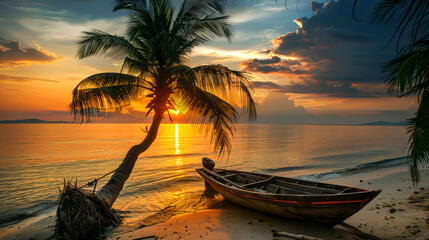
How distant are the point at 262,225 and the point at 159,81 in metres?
5.92

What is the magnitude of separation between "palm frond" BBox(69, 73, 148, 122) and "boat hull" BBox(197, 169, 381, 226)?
5.34 meters

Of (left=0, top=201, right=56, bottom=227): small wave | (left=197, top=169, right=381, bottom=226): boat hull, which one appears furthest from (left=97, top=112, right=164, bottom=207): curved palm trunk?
(left=0, top=201, right=56, bottom=227): small wave

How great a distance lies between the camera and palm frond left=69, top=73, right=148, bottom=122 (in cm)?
789

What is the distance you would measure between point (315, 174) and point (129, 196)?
13.1m

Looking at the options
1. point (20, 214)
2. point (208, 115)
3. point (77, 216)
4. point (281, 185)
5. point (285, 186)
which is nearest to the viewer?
point (77, 216)

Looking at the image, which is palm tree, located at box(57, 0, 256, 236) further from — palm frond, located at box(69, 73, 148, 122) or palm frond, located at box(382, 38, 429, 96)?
palm frond, located at box(382, 38, 429, 96)

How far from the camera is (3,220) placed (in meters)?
8.79

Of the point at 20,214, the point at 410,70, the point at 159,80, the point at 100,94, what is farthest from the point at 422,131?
the point at 20,214

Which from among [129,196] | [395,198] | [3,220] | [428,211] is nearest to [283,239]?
[428,211]

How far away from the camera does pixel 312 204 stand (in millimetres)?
5508

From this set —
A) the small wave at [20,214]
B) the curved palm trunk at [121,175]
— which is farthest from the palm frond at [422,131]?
the small wave at [20,214]

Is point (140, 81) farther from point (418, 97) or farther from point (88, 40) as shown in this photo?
point (418, 97)

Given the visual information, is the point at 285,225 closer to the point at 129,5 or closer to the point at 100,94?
the point at 100,94

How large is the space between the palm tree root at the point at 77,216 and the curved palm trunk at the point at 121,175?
69cm
